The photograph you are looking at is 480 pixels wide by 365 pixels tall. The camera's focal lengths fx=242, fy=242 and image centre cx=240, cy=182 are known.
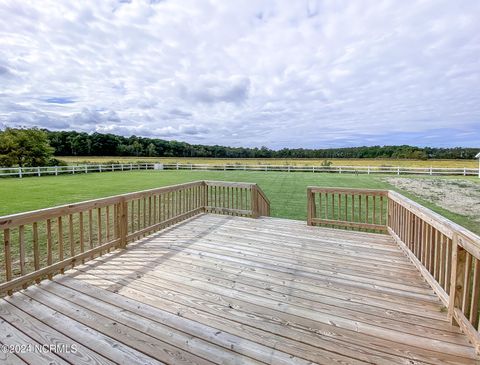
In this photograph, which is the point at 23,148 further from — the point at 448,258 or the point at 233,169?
the point at 448,258

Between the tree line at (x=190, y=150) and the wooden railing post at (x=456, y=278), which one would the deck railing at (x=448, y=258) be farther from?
the tree line at (x=190, y=150)

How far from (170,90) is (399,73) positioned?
41.7 ft

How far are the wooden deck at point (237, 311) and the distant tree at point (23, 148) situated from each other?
26240 mm

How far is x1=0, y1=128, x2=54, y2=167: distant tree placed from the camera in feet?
71.1

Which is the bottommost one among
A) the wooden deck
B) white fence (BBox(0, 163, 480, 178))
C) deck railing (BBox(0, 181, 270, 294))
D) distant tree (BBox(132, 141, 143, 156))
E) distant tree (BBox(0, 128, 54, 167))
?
the wooden deck

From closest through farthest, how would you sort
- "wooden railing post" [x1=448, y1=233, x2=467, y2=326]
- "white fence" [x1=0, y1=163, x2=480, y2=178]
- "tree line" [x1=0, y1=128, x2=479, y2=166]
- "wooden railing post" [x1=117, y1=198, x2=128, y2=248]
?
"wooden railing post" [x1=448, y1=233, x2=467, y2=326] < "wooden railing post" [x1=117, y1=198, x2=128, y2=248] < "white fence" [x1=0, y1=163, x2=480, y2=178] < "tree line" [x1=0, y1=128, x2=479, y2=166]

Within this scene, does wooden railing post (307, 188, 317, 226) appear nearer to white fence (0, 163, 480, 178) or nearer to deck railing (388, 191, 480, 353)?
deck railing (388, 191, 480, 353)

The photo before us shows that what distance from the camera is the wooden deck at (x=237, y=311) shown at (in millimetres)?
1741

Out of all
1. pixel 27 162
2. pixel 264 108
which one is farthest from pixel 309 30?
pixel 27 162

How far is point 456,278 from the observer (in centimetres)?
202

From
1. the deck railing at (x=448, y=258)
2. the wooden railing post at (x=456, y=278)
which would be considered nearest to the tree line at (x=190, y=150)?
the deck railing at (x=448, y=258)

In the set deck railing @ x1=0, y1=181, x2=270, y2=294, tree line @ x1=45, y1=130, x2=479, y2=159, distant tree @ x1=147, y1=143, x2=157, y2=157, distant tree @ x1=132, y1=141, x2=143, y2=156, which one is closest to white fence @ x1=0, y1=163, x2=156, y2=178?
deck railing @ x1=0, y1=181, x2=270, y2=294

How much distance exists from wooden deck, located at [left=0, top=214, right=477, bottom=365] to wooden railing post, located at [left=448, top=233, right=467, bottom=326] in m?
0.17

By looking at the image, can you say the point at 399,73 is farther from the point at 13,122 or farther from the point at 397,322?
the point at 13,122
